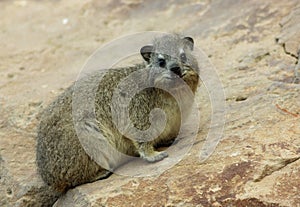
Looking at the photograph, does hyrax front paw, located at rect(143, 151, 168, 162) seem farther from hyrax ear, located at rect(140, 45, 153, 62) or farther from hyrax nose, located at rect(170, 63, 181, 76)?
hyrax ear, located at rect(140, 45, 153, 62)

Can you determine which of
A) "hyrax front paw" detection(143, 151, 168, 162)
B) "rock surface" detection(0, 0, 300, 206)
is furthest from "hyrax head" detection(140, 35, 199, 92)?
"hyrax front paw" detection(143, 151, 168, 162)

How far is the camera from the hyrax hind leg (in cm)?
672

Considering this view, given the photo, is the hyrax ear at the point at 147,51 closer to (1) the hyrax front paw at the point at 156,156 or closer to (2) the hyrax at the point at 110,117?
(2) the hyrax at the point at 110,117

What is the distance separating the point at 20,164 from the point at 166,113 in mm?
1947

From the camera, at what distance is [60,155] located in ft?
21.7

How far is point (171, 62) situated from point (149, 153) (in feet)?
3.56

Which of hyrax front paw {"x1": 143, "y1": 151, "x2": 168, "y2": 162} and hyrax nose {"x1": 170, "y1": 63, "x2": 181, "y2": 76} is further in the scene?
hyrax nose {"x1": 170, "y1": 63, "x2": 181, "y2": 76}

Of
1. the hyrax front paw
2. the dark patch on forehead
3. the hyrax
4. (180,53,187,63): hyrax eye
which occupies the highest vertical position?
the dark patch on forehead

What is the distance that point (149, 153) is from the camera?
6.82 meters

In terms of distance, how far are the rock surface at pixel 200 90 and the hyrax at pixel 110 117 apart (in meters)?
0.25

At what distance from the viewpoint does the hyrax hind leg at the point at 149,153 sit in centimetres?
672

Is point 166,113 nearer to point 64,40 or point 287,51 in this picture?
point 287,51

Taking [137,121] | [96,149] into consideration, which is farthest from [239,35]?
[96,149]

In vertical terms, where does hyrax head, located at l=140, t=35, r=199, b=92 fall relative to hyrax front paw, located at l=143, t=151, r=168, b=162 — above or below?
above
